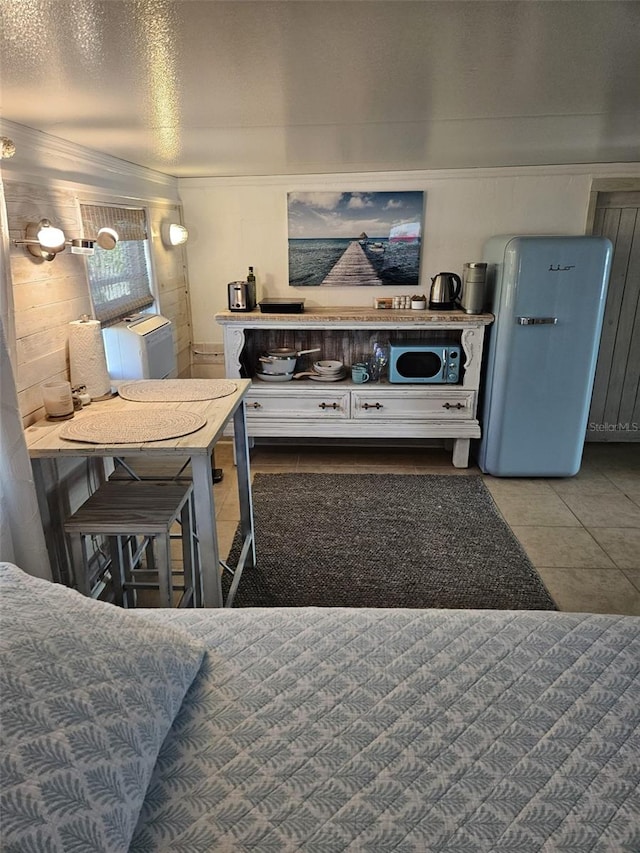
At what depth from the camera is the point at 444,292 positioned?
12.6ft

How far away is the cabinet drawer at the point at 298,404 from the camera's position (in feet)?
12.7

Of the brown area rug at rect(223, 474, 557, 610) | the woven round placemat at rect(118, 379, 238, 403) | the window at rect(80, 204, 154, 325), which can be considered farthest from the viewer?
the window at rect(80, 204, 154, 325)

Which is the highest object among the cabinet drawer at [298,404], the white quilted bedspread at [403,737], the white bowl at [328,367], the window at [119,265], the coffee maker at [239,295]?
the window at [119,265]

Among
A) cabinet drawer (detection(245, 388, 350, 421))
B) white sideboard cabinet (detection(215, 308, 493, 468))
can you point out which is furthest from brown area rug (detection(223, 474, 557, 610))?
cabinet drawer (detection(245, 388, 350, 421))

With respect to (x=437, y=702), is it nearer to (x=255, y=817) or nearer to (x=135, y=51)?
(x=255, y=817)

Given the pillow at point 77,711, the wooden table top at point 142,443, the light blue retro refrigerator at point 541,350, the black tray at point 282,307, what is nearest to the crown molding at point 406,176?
the light blue retro refrigerator at point 541,350

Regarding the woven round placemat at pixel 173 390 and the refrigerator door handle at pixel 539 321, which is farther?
the refrigerator door handle at pixel 539 321

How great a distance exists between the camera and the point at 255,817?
0.90 meters

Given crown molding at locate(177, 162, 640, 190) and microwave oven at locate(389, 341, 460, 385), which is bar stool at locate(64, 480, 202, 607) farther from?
crown molding at locate(177, 162, 640, 190)

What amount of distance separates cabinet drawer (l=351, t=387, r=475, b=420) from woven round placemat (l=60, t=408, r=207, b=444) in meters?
1.97

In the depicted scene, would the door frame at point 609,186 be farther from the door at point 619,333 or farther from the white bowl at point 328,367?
the white bowl at point 328,367

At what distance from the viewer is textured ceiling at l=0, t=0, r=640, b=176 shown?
1033 millimetres

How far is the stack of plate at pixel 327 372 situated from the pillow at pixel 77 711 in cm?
294

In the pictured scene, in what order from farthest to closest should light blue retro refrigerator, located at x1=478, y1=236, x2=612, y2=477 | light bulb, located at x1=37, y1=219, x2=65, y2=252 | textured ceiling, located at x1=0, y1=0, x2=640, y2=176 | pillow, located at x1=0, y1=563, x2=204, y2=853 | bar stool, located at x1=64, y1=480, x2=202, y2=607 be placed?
1. light blue retro refrigerator, located at x1=478, y1=236, x2=612, y2=477
2. light bulb, located at x1=37, y1=219, x2=65, y2=252
3. bar stool, located at x1=64, y1=480, x2=202, y2=607
4. textured ceiling, located at x1=0, y1=0, x2=640, y2=176
5. pillow, located at x1=0, y1=563, x2=204, y2=853
